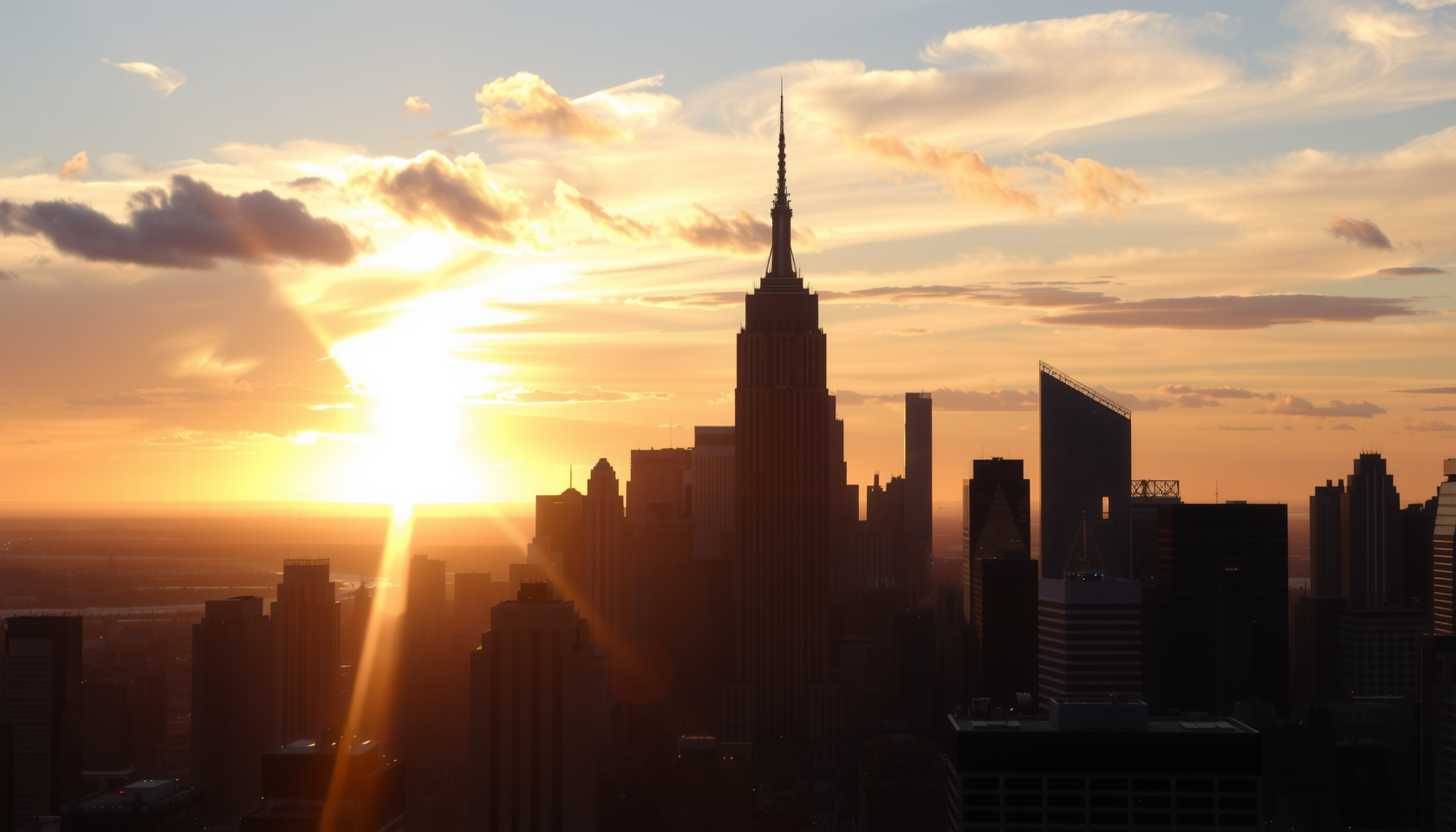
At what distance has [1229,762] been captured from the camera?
108 m

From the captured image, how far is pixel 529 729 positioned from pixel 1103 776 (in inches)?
1855

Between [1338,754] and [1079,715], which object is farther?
[1338,754]

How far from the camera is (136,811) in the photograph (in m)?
137

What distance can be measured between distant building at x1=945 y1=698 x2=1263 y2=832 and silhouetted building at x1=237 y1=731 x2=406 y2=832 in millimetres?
55772

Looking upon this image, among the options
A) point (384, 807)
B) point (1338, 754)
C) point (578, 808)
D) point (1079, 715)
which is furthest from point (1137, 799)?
point (1338, 754)

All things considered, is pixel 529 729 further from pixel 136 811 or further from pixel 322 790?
pixel 136 811

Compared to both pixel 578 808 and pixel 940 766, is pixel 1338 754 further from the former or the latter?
pixel 578 808

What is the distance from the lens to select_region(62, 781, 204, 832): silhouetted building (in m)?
135

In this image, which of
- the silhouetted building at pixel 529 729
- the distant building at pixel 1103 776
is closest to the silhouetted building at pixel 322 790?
the silhouetted building at pixel 529 729

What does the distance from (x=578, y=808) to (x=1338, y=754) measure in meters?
123

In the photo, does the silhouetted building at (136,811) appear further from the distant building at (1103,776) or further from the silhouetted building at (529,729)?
the distant building at (1103,776)

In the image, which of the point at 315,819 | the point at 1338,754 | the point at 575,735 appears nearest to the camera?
the point at 575,735

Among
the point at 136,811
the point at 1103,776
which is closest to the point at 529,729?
the point at 136,811

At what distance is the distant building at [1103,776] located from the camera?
107500 millimetres
